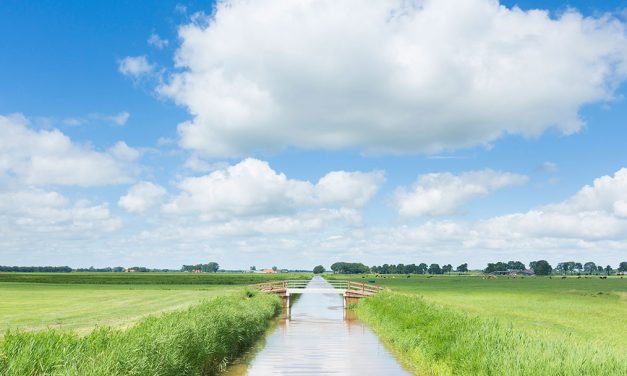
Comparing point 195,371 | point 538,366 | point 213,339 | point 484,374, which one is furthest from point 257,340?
point 538,366

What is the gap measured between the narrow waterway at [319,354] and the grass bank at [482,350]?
1.26 metres

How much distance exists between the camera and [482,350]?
16.7 meters

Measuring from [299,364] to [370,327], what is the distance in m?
17.0

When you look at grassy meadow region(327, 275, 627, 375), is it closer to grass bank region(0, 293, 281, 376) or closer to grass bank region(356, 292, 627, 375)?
grass bank region(356, 292, 627, 375)

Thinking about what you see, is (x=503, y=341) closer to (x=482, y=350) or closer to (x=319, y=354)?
(x=482, y=350)

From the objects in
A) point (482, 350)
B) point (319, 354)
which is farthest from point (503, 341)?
point (319, 354)

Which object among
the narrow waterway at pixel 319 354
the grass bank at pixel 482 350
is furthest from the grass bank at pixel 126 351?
the grass bank at pixel 482 350

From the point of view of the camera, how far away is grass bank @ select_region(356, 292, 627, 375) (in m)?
13.2

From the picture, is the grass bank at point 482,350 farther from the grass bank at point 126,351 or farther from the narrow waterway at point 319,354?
the grass bank at point 126,351

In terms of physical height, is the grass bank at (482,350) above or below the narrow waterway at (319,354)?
above

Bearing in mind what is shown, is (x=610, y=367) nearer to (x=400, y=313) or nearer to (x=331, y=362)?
(x=331, y=362)

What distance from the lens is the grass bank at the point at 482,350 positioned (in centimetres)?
1317

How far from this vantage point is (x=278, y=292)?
59.2 meters

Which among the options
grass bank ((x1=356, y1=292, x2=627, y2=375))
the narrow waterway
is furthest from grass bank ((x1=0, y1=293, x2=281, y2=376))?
grass bank ((x1=356, y1=292, x2=627, y2=375))
